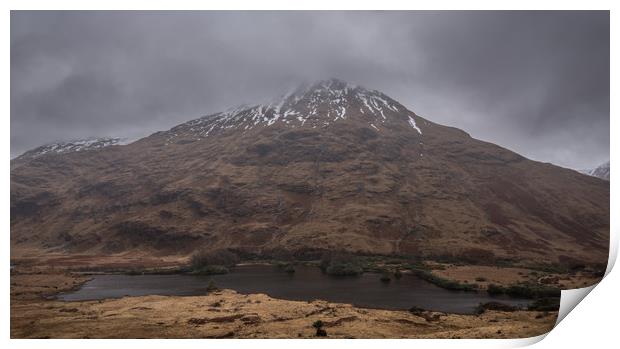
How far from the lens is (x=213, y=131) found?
85375 mm

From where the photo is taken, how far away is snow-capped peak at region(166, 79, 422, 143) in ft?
275

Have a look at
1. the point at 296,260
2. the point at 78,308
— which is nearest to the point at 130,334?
the point at 78,308

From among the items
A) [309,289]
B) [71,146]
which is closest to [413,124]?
[309,289]

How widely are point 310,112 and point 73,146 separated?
48126mm

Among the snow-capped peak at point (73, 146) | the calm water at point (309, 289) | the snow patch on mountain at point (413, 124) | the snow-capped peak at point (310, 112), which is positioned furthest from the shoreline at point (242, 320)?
the snow-capped peak at point (73, 146)

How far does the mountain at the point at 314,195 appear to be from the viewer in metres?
50.0

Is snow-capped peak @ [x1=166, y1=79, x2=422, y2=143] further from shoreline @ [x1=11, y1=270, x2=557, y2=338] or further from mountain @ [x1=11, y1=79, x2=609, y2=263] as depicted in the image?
shoreline @ [x1=11, y1=270, x2=557, y2=338]

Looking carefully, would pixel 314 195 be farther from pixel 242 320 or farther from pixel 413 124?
pixel 242 320

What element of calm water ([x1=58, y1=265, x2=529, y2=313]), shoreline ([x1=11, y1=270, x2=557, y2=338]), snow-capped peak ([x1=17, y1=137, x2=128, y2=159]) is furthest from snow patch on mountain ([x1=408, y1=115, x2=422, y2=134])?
shoreline ([x1=11, y1=270, x2=557, y2=338])

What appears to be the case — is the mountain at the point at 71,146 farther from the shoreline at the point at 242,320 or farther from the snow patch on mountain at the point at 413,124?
the shoreline at the point at 242,320

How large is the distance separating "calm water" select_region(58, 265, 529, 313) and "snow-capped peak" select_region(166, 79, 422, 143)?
50623 mm

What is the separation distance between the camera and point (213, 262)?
40125 millimetres
